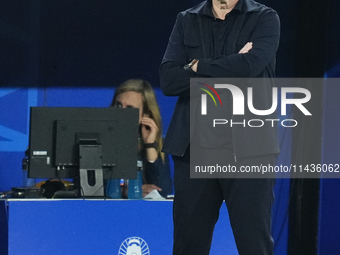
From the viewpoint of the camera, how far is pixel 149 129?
361 cm

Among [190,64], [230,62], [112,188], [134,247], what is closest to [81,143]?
[112,188]

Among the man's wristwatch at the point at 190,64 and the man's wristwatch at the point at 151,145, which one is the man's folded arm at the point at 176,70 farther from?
the man's wristwatch at the point at 151,145

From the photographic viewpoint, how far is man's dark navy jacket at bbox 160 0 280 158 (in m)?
1.71

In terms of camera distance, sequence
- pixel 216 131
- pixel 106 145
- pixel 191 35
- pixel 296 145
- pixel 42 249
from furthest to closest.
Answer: pixel 296 145 < pixel 106 145 < pixel 42 249 < pixel 191 35 < pixel 216 131

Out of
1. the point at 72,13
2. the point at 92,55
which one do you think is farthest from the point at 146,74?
the point at 72,13

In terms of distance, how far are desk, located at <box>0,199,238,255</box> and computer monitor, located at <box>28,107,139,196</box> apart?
0.47 ft

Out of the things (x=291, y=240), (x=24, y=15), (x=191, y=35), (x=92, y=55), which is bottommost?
(x=291, y=240)

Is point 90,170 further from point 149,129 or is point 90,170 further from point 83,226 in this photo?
point 149,129

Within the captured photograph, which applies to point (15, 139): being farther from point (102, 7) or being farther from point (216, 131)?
point (216, 131)

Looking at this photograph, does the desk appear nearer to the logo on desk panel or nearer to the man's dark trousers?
the logo on desk panel

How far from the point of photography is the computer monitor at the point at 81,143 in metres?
2.24

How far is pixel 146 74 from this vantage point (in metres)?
3.63

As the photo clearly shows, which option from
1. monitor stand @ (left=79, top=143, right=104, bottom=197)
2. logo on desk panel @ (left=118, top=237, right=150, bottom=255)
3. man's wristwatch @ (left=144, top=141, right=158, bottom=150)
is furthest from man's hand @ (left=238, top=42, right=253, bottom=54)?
man's wristwatch @ (left=144, top=141, right=158, bottom=150)

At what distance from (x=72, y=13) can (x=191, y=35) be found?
2.03 metres
